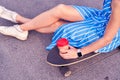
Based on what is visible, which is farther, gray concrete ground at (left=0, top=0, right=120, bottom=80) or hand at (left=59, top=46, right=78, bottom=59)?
gray concrete ground at (left=0, top=0, right=120, bottom=80)

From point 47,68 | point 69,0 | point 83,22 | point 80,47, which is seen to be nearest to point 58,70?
point 47,68

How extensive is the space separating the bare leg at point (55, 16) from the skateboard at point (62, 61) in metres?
0.25

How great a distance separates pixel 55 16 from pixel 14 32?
38 centimetres

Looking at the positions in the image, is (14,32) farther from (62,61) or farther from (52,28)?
(62,61)

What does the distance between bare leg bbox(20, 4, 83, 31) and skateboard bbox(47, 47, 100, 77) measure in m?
0.25

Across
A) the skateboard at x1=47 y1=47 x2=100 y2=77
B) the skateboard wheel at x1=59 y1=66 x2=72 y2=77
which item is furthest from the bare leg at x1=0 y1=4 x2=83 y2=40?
the skateboard wheel at x1=59 y1=66 x2=72 y2=77

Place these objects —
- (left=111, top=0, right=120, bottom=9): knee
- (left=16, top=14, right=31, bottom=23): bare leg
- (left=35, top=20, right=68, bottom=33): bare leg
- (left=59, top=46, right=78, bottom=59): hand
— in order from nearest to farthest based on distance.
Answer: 1. (left=111, top=0, right=120, bottom=9): knee
2. (left=59, top=46, right=78, bottom=59): hand
3. (left=35, top=20, right=68, bottom=33): bare leg
4. (left=16, top=14, right=31, bottom=23): bare leg

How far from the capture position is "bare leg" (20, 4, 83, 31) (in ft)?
6.61

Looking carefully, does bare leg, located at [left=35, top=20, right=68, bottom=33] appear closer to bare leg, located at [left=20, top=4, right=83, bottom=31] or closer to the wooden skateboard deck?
bare leg, located at [left=20, top=4, right=83, bottom=31]

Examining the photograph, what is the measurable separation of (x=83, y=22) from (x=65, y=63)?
0.37 metres

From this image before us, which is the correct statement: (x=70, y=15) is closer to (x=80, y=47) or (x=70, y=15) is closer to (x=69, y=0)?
(x=80, y=47)

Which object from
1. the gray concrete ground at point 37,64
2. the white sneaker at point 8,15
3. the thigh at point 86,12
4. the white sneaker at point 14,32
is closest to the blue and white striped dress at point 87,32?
the thigh at point 86,12

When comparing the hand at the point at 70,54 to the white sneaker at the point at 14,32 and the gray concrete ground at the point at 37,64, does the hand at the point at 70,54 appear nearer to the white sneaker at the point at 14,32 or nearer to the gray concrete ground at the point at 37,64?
the gray concrete ground at the point at 37,64

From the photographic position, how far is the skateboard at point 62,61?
186 centimetres
